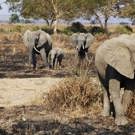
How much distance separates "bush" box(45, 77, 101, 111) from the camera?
376 inches

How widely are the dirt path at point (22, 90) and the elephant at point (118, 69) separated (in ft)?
7.62

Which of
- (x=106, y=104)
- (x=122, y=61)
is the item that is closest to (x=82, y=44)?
(x=106, y=104)

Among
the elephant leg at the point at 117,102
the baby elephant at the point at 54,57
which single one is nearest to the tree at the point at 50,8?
the baby elephant at the point at 54,57

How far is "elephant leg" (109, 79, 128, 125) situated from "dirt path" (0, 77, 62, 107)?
235 centimetres

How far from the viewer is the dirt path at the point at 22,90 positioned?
10.9m

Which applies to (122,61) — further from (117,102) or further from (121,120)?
(121,120)

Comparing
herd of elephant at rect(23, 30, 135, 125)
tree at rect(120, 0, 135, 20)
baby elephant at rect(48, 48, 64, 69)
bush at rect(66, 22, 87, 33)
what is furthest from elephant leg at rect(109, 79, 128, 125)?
tree at rect(120, 0, 135, 20)

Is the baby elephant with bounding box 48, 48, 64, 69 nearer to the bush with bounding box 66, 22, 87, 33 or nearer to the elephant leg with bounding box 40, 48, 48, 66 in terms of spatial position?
the elephant leg with bounding box 40, 48, 48, 66

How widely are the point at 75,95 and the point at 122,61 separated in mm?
1521

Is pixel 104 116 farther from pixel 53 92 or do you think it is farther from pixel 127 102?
pixel 53 92

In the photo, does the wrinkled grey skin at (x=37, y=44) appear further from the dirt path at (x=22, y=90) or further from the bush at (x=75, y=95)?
the bush at (x=75, y=95)

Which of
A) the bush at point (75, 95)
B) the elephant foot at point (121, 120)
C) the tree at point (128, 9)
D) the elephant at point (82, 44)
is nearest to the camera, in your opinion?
the elephant foot at point (121, 120)

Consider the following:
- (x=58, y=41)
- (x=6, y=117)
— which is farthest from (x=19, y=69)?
(x=58, y=41)

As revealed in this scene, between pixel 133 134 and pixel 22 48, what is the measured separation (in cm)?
2410
